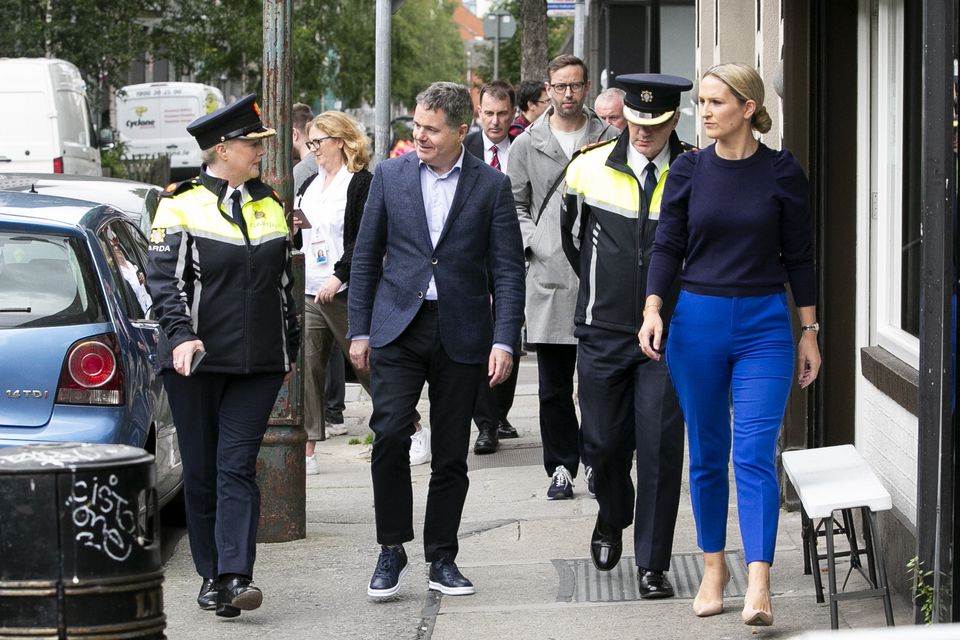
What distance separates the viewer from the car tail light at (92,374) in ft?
21.2

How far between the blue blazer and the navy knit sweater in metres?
0.91

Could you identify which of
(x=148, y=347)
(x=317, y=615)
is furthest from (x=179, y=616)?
(x=148, y=347)

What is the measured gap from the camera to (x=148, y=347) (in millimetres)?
6973

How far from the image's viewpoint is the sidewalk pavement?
570 cm

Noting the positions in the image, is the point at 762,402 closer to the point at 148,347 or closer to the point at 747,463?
the point at 747,463

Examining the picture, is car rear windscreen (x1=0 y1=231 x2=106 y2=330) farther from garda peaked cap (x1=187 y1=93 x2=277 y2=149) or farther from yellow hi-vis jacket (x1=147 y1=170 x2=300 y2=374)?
garda peaked cap (x1=187 y1=93 x2=277 y2=149)

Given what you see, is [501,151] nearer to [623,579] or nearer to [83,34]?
[623,579]

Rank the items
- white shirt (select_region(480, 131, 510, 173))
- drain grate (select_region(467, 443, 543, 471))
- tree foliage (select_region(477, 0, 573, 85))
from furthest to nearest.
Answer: tree foliage (select_region(477, 0, 573, 85))
white shirt (select_region(480, 131, 510, 173))
drain grate (select_region(467, 443, 543, 471))

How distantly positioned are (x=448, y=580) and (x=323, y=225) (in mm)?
3659

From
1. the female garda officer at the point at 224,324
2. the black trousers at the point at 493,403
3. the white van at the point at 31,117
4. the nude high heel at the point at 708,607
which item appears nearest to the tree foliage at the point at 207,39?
the white van at the point at 31,117

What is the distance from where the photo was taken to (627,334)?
6.27m

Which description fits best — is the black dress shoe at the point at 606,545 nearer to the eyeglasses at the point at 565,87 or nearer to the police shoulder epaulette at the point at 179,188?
the police shoulder epaulette at the point at 179,188

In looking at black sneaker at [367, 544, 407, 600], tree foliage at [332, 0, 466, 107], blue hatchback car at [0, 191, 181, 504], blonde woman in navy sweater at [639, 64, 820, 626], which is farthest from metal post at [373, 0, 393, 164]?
tree foliage at [332, 0, 466, 107]

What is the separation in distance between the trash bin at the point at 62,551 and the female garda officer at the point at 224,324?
6.71ft
